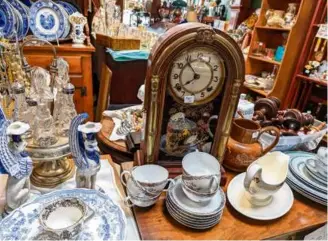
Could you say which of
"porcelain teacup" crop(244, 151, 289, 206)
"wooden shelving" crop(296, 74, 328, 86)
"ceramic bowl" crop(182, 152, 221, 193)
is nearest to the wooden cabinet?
"ceramic bowl" crop(182, 152, 221, 193)

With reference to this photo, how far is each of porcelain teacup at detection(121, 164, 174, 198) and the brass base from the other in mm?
206

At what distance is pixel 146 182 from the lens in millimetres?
606

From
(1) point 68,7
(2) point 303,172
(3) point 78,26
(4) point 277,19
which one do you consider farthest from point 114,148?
(4) point 277,19

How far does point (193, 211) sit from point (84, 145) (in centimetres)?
31

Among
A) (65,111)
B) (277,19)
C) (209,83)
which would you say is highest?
(277,19)

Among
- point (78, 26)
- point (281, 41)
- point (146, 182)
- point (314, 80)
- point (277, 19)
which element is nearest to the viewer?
point (146, 182)

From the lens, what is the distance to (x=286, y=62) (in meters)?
2.19

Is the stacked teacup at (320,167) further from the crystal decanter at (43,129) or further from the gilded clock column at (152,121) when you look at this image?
the crystal decanter at (43,129)

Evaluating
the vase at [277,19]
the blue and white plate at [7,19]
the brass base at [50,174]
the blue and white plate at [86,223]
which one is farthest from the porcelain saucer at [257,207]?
the vase at [277,19]

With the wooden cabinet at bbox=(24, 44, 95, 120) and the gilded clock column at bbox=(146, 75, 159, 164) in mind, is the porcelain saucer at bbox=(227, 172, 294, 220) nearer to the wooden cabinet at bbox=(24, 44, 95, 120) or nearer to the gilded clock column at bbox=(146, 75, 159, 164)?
the gilded clock column at bbox=(146, 75, 159, 164)

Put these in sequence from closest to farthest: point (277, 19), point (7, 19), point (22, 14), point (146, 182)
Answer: point (146, 182) < point (7, 19) < point (22, 14) < point (277, 19)

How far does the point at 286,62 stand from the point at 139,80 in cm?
133

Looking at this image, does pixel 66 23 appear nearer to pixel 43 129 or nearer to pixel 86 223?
pixel 43 129

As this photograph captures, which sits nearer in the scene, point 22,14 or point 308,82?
point 22,14
